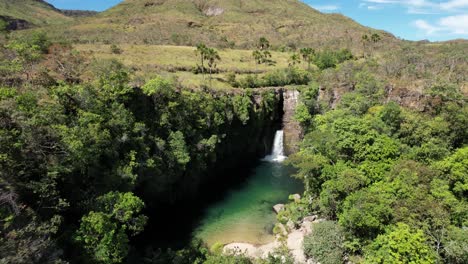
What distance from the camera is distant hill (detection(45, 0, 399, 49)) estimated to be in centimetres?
12638

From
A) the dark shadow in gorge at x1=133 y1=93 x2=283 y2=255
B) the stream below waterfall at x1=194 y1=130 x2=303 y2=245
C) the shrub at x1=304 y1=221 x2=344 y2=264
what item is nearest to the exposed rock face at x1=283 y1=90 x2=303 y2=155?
the dark shadow in gorge at x1=133 y1=93 x2=283 y2=255

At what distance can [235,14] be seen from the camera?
18775cm

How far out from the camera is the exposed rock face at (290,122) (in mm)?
59997

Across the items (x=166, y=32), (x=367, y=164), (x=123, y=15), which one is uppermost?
(x=123, y=15)

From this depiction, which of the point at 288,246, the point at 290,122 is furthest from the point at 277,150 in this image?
the point at 288,246

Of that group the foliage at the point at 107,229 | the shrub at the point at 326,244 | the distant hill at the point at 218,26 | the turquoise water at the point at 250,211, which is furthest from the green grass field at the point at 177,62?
the shrub at the point at 326,244

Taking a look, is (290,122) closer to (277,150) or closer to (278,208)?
(277,150)

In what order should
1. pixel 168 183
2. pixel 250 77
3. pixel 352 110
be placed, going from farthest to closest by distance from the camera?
pixel 250 77 → pixel 352 110 → pixel 168 183

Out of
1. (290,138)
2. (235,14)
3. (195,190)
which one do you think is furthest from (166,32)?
(195,190)

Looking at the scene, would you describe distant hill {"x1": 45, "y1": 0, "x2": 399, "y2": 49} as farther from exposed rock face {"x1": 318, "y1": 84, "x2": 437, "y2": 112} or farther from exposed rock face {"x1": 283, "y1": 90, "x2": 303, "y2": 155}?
exposed rock face {"x1": 318, "y1": 84, "x2": 437, "y2": 112}

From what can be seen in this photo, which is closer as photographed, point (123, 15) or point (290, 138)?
point (290, 138)

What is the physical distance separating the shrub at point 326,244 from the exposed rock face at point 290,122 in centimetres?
3360

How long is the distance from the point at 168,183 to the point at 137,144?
22.5 feet

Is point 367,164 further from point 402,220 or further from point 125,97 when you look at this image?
point 125,97
